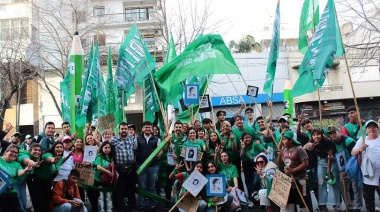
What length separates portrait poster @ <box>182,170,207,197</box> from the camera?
24.8 feet

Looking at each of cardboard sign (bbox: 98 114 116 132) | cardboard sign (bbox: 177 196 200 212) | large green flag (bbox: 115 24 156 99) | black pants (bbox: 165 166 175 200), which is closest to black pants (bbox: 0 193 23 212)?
cardboard sign (bbox: 177 196 200 212)

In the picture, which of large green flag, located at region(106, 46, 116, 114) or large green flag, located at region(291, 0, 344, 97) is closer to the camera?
large green flag, located at region(291, 0, 344, 97)

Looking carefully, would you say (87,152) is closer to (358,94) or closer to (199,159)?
(199,159)

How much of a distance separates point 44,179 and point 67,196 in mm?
489

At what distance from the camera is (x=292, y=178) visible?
6.75 metres

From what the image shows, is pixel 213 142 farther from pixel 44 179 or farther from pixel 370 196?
pixel 44 179

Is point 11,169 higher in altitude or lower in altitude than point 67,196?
Result: higher

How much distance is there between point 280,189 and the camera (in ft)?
22.3

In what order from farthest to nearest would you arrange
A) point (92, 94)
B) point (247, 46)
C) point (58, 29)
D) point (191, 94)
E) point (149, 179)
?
1. point (247, 46)
2. point (58, 29)
3. point (92, 94)
4. point (191, 94)
5. point (149, 179)

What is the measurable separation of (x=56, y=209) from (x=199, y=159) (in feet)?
8.66

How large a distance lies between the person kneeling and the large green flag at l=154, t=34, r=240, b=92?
9.30 feet

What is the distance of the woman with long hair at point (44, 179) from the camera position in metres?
7.41

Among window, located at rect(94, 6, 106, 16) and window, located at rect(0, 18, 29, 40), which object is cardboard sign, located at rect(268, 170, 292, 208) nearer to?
window, located at rect(0, 18, 29, 40)

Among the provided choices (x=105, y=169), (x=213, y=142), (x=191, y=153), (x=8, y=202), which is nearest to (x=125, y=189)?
(x=105, y=169)
